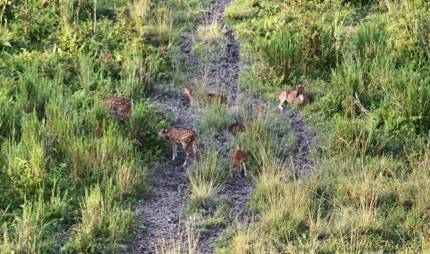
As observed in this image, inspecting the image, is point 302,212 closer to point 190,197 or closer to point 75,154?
point 190,197

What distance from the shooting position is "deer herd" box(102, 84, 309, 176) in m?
7.15

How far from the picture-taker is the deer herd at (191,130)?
715 cm

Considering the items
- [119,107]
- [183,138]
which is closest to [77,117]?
[119,107]

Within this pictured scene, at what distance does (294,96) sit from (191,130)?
4.16 feet

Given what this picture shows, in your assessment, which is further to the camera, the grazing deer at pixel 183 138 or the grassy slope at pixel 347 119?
the grazing deer at pixel 183 138

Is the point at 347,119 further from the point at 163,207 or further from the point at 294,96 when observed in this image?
the point at 163,207

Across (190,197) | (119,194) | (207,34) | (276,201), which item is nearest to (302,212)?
(276,201)

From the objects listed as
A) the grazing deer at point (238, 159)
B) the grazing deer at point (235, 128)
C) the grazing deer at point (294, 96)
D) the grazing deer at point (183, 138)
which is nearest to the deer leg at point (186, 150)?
the grazing deer at point (183, 138)

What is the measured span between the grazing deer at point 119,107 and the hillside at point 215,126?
2 cm

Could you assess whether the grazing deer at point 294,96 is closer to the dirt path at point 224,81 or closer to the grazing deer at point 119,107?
the dirt path at point 224,81

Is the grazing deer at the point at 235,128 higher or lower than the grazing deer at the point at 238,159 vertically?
higher

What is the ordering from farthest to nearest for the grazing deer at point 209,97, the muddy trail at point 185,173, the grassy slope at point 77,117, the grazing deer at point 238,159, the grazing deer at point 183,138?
the grazing deer at point 209,97, the grazing deer at point 183,138, the grazing deer at point 238,159, the muddy trail at point 185,173, the grassy slope at point 77,117

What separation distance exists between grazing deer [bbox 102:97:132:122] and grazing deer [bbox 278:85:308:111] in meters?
1.62

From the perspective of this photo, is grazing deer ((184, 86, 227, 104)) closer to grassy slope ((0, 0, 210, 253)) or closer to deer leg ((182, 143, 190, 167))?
grassy slope ((0, 0, 210, 253))
